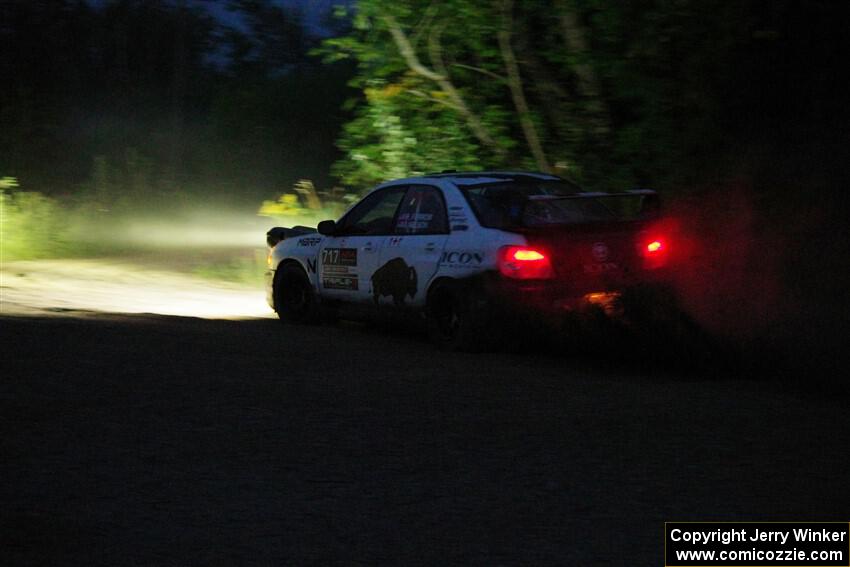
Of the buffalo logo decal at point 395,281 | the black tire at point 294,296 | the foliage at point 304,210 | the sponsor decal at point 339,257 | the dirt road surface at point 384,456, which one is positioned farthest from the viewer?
the foliage at point 304,210

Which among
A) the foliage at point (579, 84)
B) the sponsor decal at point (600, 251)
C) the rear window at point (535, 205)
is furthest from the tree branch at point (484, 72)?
the sponsor decal at point (600, 251)

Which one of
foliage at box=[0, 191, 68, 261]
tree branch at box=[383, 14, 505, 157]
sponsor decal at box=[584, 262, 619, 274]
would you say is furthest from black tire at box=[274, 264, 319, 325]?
foliage at box=[0, 191, 68, 261]

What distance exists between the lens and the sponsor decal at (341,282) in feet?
43.6

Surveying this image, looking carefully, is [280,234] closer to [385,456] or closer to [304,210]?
[304,210]

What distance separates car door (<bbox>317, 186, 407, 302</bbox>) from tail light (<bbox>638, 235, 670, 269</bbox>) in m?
2.48

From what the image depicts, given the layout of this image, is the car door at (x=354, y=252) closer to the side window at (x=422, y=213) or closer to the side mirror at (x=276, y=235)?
the side window at (x=422, y=213)

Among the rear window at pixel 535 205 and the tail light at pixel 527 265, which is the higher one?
the rear window at pixel 535 205

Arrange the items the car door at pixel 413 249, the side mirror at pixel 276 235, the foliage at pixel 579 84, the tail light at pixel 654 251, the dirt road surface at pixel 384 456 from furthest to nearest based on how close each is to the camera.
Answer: the foliage at pixel 579 84 → the side mirror at pixel 276 235 → the car door at pixel 413 249 → the tail light at pixel 654 251 → the dirt road surface at pixel 384 456

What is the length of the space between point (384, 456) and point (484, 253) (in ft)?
13.4

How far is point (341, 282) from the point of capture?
13500mm

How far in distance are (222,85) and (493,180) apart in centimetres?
3763

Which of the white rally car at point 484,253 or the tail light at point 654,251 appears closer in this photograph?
the white rally car at point 484,253

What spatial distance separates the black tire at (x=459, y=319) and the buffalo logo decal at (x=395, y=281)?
1.15 feet

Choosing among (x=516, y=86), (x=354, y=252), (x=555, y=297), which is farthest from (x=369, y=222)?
(x=516, y=86)
